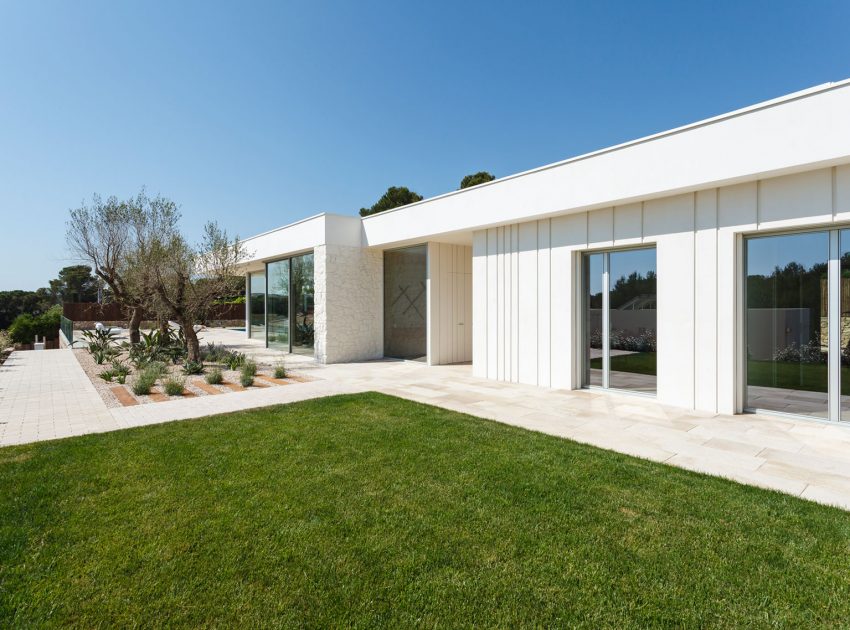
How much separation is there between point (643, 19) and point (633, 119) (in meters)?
3.08

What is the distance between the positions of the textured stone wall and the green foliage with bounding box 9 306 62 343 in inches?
619

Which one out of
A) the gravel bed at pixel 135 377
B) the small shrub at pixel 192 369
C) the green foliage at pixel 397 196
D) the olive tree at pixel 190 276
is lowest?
the gravel bed at pixel 135 377

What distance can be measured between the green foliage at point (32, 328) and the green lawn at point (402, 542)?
64.7 ft

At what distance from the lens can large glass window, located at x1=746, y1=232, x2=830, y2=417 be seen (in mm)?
5871

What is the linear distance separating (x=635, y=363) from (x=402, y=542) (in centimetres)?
623

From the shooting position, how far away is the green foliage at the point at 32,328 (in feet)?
63.1

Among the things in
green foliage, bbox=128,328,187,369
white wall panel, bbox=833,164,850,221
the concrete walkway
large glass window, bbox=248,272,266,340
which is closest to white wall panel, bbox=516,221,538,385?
the concrete walkway

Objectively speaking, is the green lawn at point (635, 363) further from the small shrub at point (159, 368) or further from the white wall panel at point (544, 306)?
the small shrub at point (159, 368)

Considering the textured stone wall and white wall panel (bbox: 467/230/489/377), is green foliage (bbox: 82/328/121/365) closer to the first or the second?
the textured stone wall

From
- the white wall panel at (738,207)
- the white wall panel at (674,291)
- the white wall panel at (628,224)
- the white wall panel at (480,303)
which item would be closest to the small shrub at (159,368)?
the white wall panel at (480,303)

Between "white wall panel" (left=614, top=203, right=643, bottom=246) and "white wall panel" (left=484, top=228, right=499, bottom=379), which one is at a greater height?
"white wall panel" (left=614, top=203, right=643, bottom=246)

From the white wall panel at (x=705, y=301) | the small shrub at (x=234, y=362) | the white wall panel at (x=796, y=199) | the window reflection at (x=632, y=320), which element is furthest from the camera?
the small shrub at (x=234, y=362)

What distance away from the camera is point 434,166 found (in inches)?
703

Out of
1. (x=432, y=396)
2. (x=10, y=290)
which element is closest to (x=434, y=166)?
(x=432, y=396)
